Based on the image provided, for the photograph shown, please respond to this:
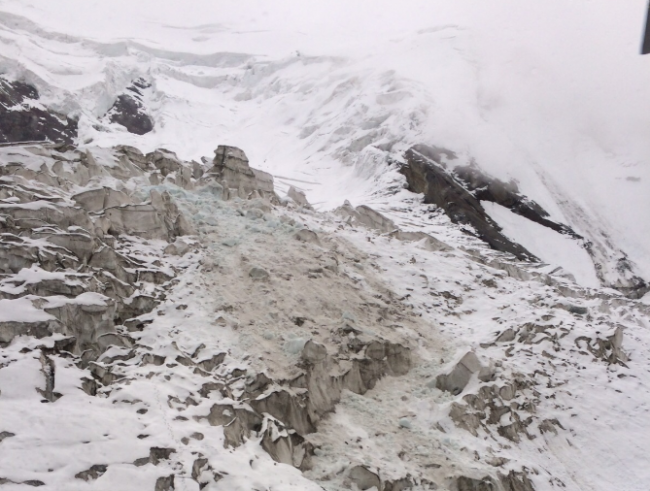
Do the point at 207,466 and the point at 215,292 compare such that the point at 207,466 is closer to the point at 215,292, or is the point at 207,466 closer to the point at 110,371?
the point at 110,371

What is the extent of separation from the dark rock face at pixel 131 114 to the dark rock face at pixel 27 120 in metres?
5.48

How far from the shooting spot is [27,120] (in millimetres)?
54438

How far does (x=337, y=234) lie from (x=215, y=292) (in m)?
8.11

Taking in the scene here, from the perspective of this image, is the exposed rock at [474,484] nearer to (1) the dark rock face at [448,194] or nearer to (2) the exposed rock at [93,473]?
(2) the exposed rock at [93,473]

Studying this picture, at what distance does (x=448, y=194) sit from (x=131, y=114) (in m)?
37.8

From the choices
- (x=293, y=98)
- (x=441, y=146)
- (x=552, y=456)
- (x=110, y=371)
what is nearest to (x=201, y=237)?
(x=110, y=371)

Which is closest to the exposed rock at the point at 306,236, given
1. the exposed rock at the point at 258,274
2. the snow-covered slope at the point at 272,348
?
the snow-covered slope at the point at 272,348

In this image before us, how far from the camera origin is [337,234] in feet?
70.5

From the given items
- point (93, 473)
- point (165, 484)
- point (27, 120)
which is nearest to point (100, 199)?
point (93, 473)

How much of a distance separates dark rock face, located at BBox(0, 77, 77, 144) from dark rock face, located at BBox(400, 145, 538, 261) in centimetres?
3258

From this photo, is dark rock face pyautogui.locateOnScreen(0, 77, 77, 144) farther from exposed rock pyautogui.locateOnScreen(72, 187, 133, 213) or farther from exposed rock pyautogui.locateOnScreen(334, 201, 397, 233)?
exposed rock pyautogui.locateOnScreen(72, 187, 133, 213)

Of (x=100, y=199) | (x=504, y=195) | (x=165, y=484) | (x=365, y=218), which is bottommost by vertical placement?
(x=504, y=195)

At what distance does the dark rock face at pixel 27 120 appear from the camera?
53312 millimetres

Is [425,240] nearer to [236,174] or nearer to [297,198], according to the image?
[297,198]
